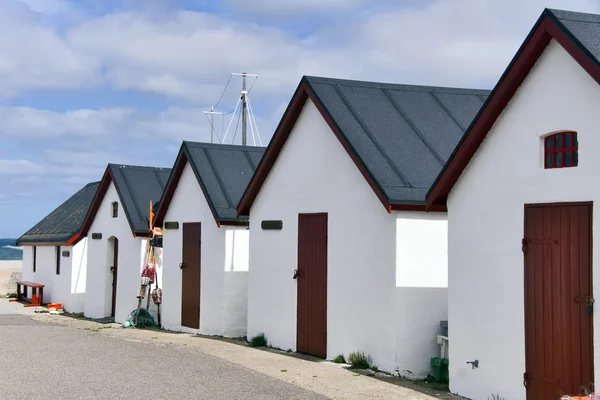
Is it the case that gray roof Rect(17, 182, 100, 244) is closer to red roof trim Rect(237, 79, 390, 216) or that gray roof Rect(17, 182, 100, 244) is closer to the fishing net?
the fishing net

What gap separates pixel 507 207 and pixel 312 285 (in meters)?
5.54

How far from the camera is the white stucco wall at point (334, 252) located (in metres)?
12.7

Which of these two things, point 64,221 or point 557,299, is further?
point 64,221

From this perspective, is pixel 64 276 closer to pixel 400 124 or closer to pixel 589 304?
pixel 400 124

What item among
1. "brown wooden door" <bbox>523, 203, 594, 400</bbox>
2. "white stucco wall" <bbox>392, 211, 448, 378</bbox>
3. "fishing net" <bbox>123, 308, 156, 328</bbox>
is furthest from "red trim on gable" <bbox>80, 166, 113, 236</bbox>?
"brown wooden door" <bbox>523, 203, 594, 400</bbox>

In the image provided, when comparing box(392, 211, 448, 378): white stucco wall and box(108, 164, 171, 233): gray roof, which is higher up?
box(108, 164, 171, 233): gray roof

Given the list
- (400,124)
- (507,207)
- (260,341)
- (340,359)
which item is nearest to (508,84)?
(507,207)

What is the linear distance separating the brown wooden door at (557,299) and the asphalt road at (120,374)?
9.37 feet

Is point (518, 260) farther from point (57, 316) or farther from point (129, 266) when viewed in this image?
point (57, 316)

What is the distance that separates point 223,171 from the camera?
19891 mm

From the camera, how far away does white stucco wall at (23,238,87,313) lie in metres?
27.5

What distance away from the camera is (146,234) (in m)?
22.3

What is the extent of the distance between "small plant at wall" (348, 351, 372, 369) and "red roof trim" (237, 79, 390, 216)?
8.30 feet

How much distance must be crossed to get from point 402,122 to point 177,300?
875cm
